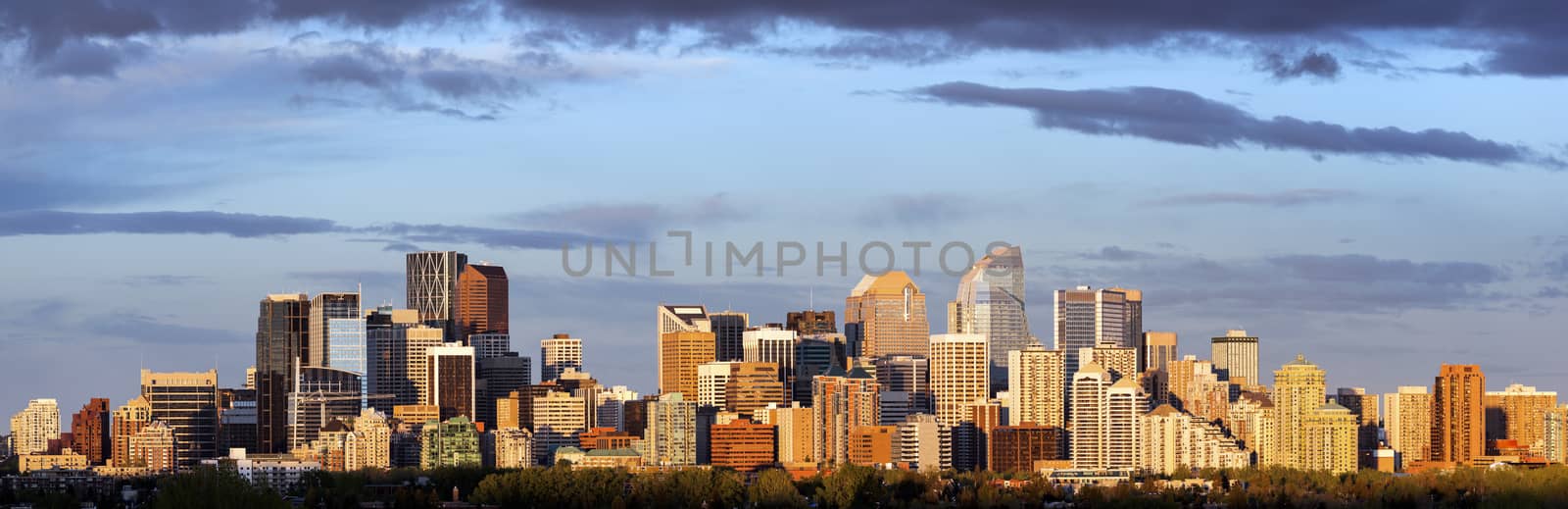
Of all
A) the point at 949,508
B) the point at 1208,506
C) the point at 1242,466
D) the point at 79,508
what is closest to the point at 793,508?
the point at 949,508

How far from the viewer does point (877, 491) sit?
144m

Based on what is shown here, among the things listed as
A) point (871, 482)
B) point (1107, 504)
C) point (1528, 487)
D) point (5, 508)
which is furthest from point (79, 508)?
point (1528, 487)

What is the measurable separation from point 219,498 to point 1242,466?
118 meters

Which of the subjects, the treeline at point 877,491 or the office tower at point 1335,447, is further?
the office tower at point 1335,447

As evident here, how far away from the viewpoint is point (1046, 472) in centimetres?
18538

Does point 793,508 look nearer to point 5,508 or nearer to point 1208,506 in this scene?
point 1208,506

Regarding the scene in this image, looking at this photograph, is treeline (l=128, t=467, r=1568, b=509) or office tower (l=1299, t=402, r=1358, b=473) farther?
office tower (l=1299, t=402, r=1358, b=473)

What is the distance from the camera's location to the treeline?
443 feet

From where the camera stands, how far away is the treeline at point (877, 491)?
135m

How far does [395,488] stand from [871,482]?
26.3 meters

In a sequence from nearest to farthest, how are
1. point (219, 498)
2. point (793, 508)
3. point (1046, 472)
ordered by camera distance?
point (219, 498) → point (793, 508) → point (1046, 472)

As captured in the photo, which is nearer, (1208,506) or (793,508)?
(793,508)

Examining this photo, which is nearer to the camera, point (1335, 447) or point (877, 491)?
point (877, 491)

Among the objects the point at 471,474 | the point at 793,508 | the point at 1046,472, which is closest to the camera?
the point at 793,508
